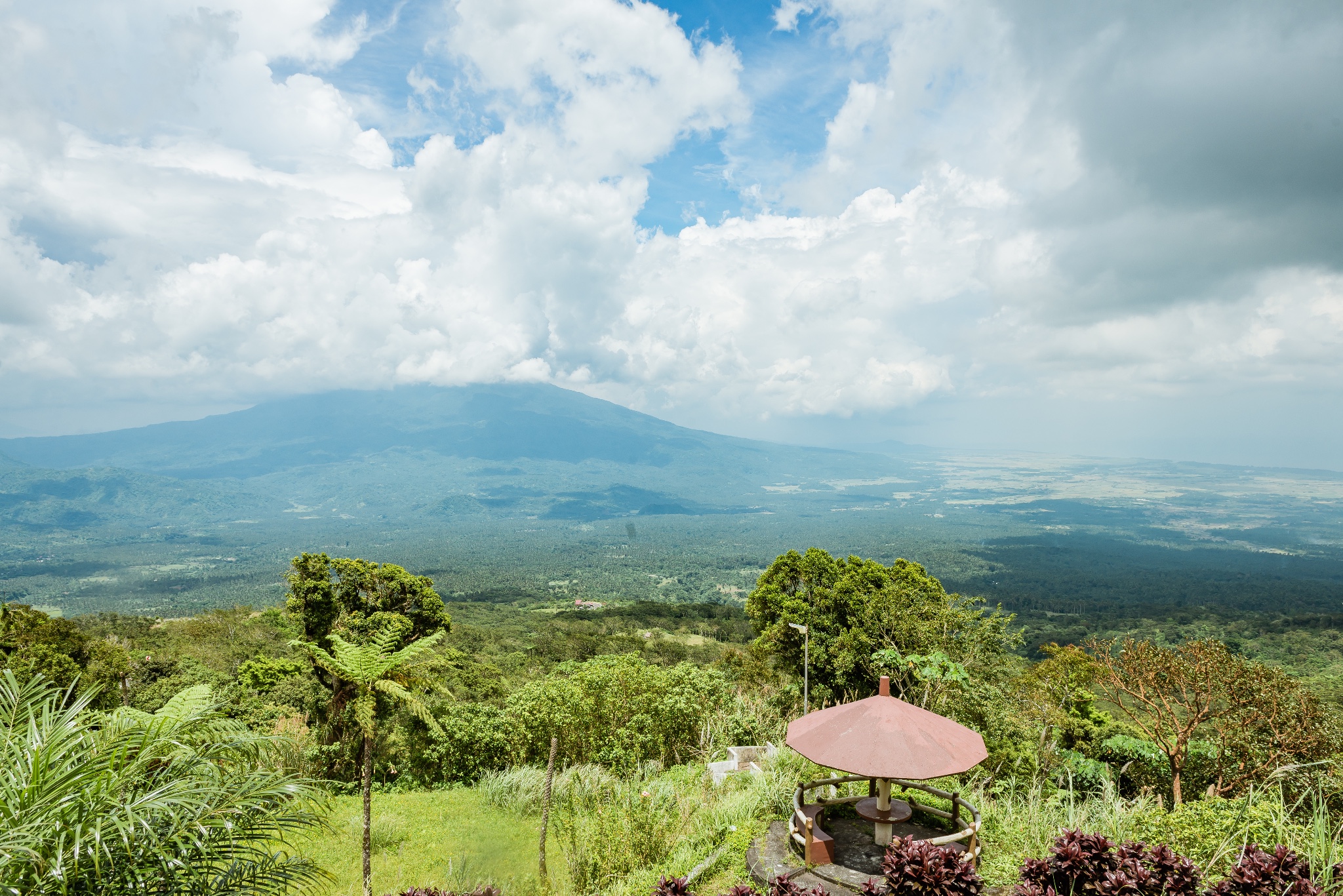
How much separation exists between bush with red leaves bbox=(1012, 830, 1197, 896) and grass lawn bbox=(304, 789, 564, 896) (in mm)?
5336

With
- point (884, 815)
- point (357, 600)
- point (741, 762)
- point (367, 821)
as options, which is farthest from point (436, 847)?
point (357, 600)

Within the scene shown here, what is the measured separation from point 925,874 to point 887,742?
253 centimetres

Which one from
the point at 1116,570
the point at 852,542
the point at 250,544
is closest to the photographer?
the point at 1116,570

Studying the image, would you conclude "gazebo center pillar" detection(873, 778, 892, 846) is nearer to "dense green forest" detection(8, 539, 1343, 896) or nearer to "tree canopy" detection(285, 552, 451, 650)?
"dense green forest" detection(8, 539, 1343, 896)

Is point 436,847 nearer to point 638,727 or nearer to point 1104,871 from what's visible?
point 638,727

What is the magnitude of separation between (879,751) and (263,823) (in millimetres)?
5055

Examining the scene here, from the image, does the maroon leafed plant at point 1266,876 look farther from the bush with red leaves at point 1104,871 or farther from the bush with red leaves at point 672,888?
the bush with red leaves at point 672,888

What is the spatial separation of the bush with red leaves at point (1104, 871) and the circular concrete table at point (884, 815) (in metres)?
2.70

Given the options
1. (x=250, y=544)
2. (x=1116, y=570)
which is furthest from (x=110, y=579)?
(x=1116, y=570)

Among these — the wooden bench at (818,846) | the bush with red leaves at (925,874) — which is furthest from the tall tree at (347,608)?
the bush with red leaves at (925,874)

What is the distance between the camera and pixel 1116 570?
445 feet

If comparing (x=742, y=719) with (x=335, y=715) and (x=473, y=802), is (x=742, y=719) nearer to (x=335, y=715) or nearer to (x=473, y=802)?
(x=473, y=802)

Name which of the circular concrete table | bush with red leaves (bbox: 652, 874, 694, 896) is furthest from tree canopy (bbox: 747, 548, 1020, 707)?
bush with red leaves (bbox: 652, 874, 694, 896)

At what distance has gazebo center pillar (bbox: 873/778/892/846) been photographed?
6.45 m
